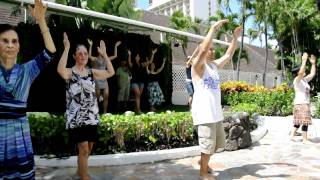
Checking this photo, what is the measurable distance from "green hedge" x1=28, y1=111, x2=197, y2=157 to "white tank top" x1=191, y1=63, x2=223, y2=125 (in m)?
2.04

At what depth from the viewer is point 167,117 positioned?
313 inches

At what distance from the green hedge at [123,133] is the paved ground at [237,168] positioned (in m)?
0.56

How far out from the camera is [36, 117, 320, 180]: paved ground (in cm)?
624

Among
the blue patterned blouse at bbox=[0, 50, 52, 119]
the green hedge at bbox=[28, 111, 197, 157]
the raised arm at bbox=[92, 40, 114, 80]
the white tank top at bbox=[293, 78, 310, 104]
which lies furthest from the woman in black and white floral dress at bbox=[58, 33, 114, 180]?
the white tank top at bbox=[293, 78, 310, 104]

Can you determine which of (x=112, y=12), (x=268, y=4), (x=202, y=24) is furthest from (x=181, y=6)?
(x=112, y=12)

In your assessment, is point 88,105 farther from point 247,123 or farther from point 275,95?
point 275,95

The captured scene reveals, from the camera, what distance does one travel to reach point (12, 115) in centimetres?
326

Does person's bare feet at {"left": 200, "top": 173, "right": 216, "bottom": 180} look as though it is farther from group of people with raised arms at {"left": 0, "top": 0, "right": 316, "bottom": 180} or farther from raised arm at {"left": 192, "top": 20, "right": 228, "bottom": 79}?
raised arm at {"left": 192, "top": 20, "right": 228, "bottom": 79}

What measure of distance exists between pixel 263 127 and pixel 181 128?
3.68 meters

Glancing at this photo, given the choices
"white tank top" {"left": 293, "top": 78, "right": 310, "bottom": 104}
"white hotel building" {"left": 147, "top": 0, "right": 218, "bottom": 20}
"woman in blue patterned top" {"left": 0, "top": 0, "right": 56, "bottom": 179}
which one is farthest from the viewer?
"white hotel building" {"left": 147, "top": 0, "right": 218, "bottom": 20}

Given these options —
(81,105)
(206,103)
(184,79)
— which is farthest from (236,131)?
(184,79)

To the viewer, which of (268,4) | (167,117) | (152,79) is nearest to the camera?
(167,117)

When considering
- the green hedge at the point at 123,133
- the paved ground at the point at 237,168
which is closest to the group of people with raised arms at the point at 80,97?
the paved ground at the point at 237,168

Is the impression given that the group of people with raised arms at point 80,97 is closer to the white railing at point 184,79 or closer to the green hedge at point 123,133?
the green hedge at point 123,133
